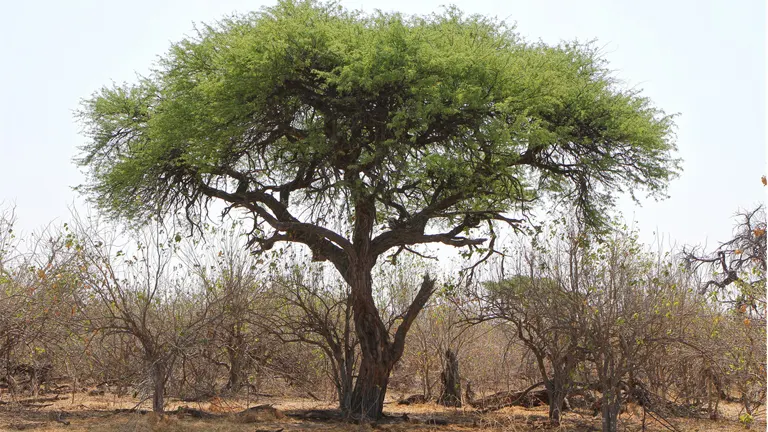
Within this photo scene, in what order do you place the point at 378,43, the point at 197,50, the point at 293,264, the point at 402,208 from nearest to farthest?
the point at 378,43 → the point at 197,50 → the point at 402,208 → the point at 293,264

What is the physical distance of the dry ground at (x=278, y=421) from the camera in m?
12.6

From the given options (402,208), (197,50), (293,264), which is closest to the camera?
(197,50)

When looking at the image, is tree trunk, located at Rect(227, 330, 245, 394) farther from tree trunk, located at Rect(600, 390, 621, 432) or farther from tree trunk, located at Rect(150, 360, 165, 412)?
tree trunk, located at Rect(600, 390, 621, 432)

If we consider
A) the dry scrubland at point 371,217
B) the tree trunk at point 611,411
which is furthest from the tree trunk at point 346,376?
the tree trunk at point 611,411

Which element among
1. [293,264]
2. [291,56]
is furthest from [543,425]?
[291,56]

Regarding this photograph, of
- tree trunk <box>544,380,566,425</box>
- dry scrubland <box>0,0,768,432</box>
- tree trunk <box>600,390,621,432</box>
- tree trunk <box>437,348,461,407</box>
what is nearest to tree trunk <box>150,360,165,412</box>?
dry scrubland <box>0,0,768,432</box>

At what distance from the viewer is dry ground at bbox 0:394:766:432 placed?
12.6 m

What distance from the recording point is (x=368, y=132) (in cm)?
1316

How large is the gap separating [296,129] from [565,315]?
576 centimetres

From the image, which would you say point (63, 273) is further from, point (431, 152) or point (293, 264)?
point (431, 152)

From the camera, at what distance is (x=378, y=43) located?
11781mm

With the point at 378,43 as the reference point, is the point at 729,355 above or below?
below

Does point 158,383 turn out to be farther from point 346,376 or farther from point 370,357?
point 370,357

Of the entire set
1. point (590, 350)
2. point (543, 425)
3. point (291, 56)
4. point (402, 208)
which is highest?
point (291, 56)
